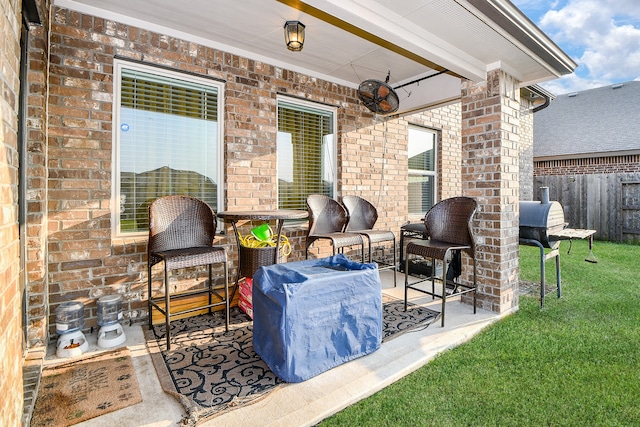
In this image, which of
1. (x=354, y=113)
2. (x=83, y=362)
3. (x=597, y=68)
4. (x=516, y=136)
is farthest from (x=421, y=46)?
(x=597, y=68)

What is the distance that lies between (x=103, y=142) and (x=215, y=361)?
2.01 m

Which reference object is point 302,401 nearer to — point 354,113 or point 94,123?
point 94,123

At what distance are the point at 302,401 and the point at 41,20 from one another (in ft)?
9.64

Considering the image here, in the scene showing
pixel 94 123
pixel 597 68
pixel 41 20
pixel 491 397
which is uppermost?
pixel 597 68

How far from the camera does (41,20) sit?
2.10 meters

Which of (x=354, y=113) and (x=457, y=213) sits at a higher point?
(x=354, y=113)

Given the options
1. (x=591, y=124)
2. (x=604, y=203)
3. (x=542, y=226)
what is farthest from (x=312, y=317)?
(x=591, y=124)

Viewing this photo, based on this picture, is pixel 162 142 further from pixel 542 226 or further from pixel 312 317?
pixel 542 226

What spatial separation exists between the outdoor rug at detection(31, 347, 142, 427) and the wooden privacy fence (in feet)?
33.0

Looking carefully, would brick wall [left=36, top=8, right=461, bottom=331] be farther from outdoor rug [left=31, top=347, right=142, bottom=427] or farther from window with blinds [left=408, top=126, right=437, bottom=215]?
window with blinds [left=408, top=126, right=437, bottom=215]

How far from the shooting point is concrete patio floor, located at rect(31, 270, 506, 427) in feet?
5.14

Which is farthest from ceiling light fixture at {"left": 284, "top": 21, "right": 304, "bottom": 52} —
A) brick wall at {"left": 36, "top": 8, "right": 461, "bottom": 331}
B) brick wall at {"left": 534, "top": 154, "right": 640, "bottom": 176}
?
brick wall at {"left": 534, "top": 154, "right": 640, "bottom": 176}

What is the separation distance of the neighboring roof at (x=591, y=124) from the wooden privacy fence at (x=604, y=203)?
1777 millimetres

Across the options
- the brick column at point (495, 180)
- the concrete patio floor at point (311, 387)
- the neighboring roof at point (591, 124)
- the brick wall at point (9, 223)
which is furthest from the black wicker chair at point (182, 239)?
the neighboring roof at point (591, 124)
